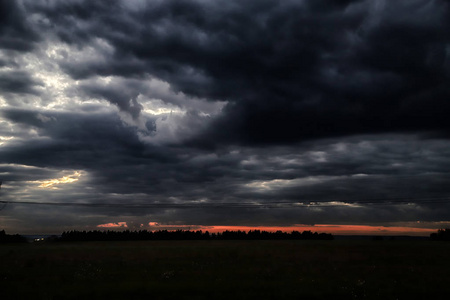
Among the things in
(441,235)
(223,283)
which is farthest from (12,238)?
(441,235)

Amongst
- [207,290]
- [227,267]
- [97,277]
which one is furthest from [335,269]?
[97,277]

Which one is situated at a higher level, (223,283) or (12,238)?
(12,238)

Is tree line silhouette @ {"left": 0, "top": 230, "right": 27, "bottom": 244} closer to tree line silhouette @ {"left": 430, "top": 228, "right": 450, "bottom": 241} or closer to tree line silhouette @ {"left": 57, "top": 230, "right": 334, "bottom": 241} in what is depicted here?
tree line silhouette @ {"left": 57, "top": 230, "right": 334, "bottom": 241}

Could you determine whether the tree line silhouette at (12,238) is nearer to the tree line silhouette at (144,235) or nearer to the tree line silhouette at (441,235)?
the tree line silhouette at (144,235)

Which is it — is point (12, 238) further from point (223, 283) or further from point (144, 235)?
point (223, 283)

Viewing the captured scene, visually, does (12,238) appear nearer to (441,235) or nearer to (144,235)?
(144,235)

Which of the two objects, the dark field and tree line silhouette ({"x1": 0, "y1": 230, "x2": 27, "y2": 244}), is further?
tree line silhouette ({"x1": 0, "y1": 230, "x2": 27, "y2": 244})

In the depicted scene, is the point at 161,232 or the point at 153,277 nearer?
the point at 153,277

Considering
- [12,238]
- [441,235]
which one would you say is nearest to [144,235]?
[12,238]

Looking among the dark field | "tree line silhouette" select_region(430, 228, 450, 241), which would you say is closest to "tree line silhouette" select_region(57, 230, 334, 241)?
"tree line silhouette" select_region(430, 228, 450, 241)

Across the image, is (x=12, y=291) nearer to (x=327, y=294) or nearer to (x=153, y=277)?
(x=153, y=277)

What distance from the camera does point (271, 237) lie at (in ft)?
652

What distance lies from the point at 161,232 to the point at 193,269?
139308mm

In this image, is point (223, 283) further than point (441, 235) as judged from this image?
No
